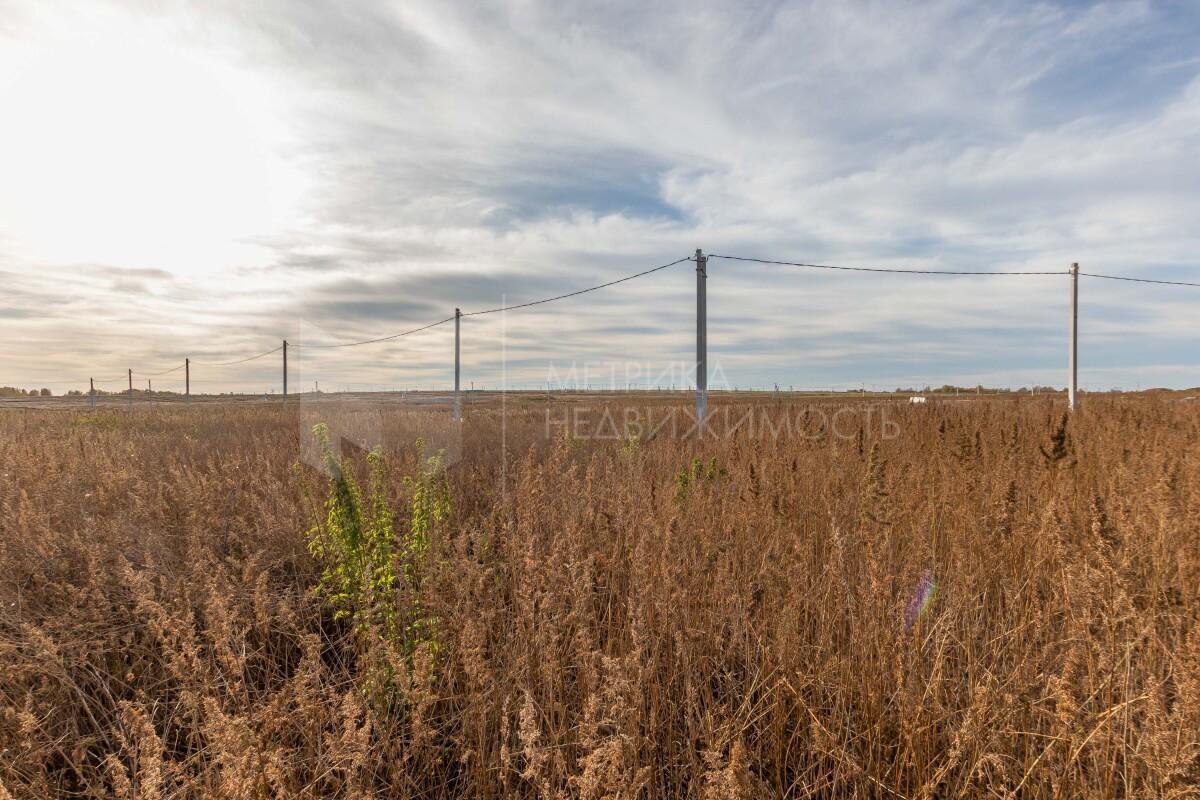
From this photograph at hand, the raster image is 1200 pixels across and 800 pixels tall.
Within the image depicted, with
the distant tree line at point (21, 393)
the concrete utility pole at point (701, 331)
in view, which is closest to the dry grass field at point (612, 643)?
the concrete utility pole at point (701, 331)

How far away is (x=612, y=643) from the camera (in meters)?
2.86

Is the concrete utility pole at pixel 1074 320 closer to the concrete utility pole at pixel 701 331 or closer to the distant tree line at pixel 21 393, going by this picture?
the concrete utility pole at pixel 701 331

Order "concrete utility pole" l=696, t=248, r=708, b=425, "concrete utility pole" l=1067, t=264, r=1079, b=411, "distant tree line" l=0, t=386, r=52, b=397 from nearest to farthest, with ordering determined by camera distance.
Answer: "concrete utility pole" l=696, t=248, r=708, b=425, "concrete utility pole" l=1067, t=264, r=1079, b=411, "distant tree line" l=0, t=386, r=52, b=397

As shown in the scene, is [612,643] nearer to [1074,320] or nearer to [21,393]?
[1074,320]

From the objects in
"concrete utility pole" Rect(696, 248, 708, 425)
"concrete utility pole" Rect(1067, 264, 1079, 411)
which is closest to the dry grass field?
"concrete utility pole" Rect(696, 248, 708, 425)

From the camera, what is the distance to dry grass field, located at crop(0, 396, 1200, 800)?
6.35 ft

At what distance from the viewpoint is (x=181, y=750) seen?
2.72 meters

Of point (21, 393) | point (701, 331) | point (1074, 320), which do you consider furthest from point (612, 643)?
point (21, 393)

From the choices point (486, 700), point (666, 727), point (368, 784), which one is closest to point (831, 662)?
point (666, 727)

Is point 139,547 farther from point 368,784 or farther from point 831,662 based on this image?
point 831,662

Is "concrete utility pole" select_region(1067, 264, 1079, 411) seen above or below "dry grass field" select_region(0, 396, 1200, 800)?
above

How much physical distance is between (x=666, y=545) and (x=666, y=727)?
0.91 m

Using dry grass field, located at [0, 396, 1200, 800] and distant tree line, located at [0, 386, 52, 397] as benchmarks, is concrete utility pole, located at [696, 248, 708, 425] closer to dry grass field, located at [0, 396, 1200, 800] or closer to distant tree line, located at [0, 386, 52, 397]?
dry grass field, located at [0, 396, 1200, 800]

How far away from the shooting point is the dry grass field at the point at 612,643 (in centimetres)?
194
